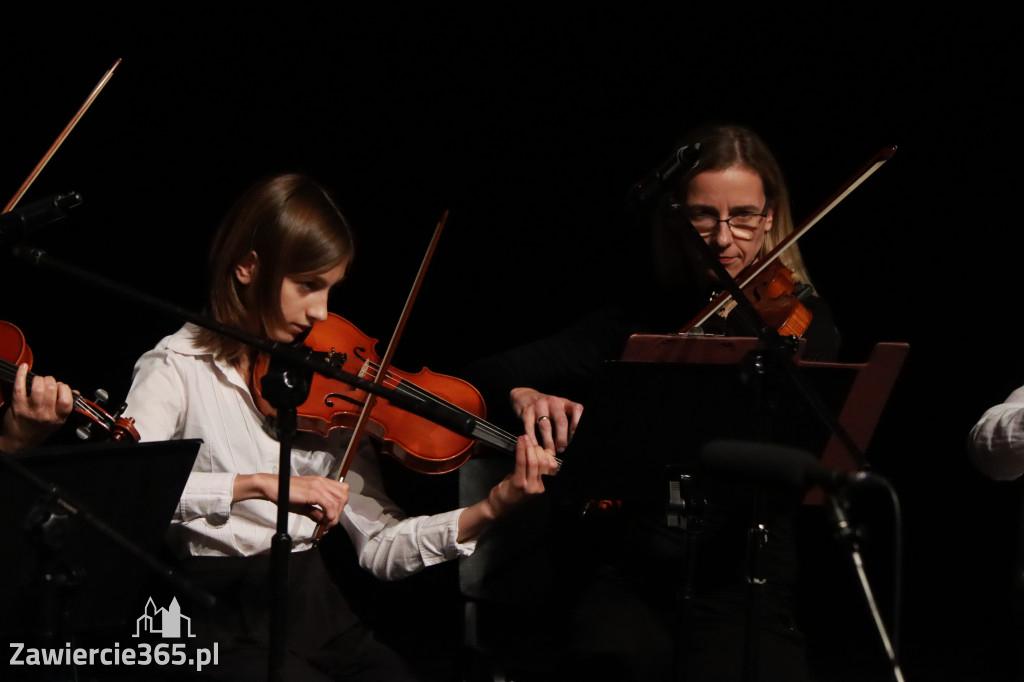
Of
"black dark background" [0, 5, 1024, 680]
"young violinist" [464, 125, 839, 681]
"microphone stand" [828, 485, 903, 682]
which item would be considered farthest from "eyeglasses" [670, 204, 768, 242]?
"microphone stand" [828, 485, 903, 682]

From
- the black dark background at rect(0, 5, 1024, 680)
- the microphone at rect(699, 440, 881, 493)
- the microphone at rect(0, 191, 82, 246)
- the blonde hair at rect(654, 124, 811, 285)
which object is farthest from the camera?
the black dark background at rect(0, 5, 1024, 680)

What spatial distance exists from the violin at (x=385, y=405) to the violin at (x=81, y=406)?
0.27 m

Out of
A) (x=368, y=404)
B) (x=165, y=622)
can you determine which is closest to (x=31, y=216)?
(x=368, y=404)

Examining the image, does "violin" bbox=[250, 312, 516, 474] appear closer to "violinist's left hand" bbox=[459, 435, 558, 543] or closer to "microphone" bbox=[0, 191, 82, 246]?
"violinist's left hand" bbox=[459, 435, 558, 543]

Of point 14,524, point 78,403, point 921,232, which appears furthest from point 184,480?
point 921,232

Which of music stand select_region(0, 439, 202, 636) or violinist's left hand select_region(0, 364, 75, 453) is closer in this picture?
music stand select_region(0, 439, 202, 636)

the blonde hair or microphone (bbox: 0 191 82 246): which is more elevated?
the blonde hair

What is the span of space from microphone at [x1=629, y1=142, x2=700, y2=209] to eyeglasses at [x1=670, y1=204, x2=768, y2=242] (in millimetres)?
398

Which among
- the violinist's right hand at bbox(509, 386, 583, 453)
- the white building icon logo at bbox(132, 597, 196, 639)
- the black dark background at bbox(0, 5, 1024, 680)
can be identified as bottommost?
the white building icon logo at bbox(132, 597, 196, 639)

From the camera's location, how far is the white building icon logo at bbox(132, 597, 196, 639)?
1996mm

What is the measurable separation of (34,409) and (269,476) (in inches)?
16.7

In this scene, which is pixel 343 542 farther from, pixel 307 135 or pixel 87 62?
pixel 87 62

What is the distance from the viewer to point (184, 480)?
161cm

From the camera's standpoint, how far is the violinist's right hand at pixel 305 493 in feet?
6.07
